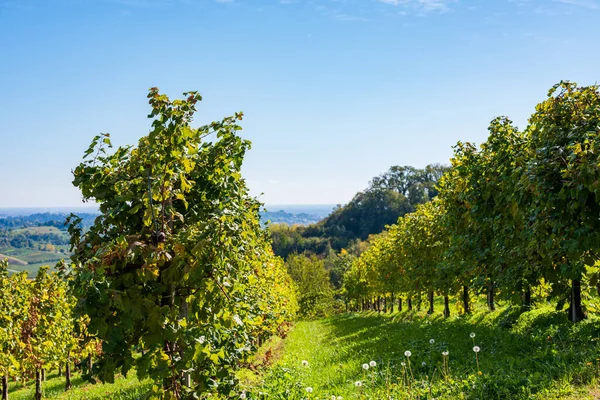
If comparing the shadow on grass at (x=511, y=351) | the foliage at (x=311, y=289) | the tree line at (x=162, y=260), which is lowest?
the foliage at (x=311, y=289)

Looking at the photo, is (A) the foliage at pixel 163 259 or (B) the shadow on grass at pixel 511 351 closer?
(A) the foliage at pixel 163 259

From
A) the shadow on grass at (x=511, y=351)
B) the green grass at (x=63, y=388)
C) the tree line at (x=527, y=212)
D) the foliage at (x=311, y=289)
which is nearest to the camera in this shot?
the tree line at (x=527, y=212)

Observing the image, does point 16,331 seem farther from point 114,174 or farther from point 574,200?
point 574,200

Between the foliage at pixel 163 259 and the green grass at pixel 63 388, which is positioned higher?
the foliage at pixel 163 259

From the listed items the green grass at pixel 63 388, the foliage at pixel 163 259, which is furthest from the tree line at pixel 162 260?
the green grass at pixel 63 388

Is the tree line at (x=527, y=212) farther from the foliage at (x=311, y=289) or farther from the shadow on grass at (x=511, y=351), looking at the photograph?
the foliage at (x=311, y=289)

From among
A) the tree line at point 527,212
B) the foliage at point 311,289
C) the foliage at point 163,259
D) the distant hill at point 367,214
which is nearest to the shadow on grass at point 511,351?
the tree line at point 527,212

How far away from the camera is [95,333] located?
424cm

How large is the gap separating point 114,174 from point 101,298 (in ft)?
5.50

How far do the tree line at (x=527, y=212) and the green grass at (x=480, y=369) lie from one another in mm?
1147

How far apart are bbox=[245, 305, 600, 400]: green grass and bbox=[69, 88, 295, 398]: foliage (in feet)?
5.50

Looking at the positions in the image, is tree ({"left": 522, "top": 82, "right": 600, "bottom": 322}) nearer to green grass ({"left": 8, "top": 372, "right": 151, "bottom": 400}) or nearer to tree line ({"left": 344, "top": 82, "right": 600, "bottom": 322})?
A: tree line ({"left": 344, "top": 82, "right": 600, "bottom": 322})

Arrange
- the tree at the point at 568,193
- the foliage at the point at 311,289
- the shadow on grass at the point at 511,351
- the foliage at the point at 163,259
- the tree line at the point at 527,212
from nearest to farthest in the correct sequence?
the foliage at the point at 163,259, the tree at the point at 568,193, the tree line at the point at 527,212, the shadow on grass at the point at 511,351, the foliage at the point at 311,289

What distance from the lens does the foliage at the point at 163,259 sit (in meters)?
4.33
